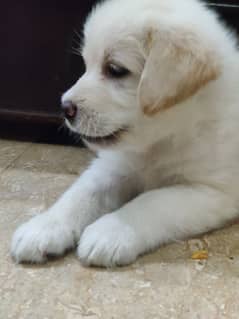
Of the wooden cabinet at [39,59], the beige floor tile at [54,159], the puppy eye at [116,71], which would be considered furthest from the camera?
the wooden cabinet at [39,59]

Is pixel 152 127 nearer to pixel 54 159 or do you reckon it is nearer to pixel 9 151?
pixel 54 159

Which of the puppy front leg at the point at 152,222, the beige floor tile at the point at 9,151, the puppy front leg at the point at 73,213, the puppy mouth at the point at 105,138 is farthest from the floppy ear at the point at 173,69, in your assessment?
the beige floor tile at the point at 9,151

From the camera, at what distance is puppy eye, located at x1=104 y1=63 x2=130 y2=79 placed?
1.76 meters

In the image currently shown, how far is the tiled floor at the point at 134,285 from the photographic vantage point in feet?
4.91

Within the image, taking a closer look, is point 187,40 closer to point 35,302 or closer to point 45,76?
point 35,302

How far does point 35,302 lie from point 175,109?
0.74m

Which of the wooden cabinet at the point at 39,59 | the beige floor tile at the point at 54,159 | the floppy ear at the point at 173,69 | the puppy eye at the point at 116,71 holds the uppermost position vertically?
the floppy ear at the point at 173,69

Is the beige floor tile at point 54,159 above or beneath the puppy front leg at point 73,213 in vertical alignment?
beneath

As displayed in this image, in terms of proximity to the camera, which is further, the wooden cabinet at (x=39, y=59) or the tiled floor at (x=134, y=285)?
the wooden cabinet at (x=39, y=59)

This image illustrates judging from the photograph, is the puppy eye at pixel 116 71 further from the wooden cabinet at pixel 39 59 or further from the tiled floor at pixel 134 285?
the wooden cabinet at pixel 39 59

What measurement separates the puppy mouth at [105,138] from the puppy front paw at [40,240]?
0.96 feet

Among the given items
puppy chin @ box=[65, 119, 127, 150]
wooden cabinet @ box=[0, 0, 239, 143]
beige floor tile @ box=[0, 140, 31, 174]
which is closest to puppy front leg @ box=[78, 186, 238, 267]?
puppy chin @ box=[65, 119, 127, 150]

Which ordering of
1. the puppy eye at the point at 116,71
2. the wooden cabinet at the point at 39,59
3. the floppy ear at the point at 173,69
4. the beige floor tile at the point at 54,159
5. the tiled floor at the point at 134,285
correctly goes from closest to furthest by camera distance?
the tiled floor at the point at 134,285 < the floppy ear at the point at 173,69 < the puppy eye at the point at 116,71 < the beige floor tile at the point at 54,159 < the wooden cabinet at the point at 39,59

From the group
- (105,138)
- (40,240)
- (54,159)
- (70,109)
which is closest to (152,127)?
(105,138)
